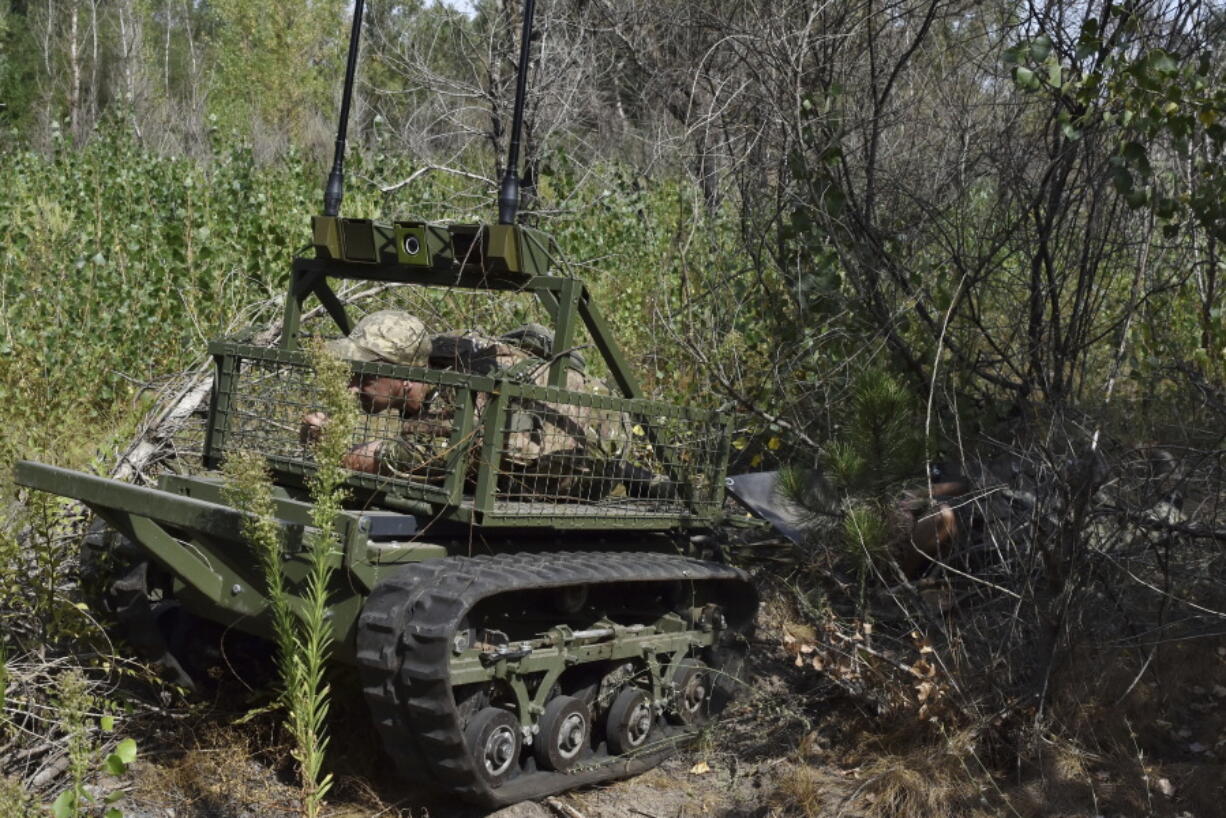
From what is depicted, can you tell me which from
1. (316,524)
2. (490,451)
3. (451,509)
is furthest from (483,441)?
(316,524)

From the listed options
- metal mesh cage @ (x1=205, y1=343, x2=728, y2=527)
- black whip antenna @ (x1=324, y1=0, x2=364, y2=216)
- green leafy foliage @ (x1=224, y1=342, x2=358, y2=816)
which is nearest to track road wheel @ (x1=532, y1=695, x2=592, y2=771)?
metal mesh cage @ (x1=205, y1=343, x2=728, y2=527)

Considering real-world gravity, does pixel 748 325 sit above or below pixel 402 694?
above

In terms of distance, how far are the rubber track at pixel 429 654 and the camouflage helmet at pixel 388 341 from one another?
1209 millimetres

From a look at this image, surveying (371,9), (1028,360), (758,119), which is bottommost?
(1028,360)

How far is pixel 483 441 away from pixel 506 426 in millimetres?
155

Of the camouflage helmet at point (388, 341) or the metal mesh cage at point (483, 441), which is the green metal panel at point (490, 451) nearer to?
the metal mesh cage at point (483, 441)

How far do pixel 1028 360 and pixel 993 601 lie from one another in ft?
4.27

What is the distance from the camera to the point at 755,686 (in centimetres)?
648

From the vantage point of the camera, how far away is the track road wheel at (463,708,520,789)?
497cm

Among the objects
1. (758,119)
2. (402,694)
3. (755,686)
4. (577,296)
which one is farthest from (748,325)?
(402,694)

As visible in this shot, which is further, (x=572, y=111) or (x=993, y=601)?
(x=572, y=111)

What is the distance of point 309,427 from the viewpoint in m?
5.48

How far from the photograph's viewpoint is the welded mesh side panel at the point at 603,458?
5227 millimetres

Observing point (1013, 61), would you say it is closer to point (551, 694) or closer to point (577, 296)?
point (577, 296)
